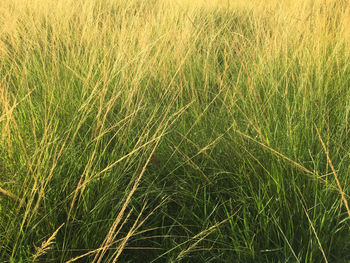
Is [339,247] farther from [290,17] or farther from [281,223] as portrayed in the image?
[290,17]

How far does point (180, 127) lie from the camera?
1353mm

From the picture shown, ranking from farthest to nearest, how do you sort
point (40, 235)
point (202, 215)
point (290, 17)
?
1. point (290, 17)
2. point (202, 215)
3. point (40, 235)

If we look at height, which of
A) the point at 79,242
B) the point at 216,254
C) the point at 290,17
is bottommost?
the point at 216,254

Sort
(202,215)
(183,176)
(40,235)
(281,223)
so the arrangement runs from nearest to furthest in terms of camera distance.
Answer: (40,235) → (281,223) → (202,215) → (183,176)

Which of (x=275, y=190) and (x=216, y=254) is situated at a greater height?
(x=275, y=190)

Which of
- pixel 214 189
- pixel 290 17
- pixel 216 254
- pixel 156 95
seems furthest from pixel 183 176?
pixel 290 17

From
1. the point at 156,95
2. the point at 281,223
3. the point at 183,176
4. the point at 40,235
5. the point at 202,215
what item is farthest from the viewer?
the point at 156,95

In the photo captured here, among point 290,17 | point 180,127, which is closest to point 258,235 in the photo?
point 180,127

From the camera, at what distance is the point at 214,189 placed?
4.03 feet

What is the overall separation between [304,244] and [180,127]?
2.01 feet

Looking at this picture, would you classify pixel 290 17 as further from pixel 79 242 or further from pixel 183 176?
pixel 79 242

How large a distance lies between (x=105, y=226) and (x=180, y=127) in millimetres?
529

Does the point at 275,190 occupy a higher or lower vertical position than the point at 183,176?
higher

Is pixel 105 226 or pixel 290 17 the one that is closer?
pixel 105 226
